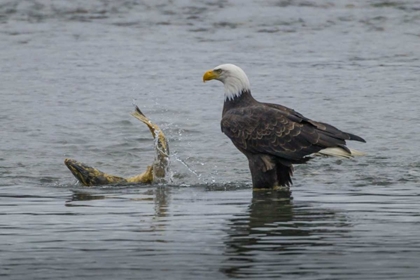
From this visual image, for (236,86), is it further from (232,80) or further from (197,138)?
(197,138)

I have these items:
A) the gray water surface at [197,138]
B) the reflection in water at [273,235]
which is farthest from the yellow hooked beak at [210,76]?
the reflection in water at [273,235]

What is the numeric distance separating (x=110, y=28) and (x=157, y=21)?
0.89 m

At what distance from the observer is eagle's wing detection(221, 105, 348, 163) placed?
9.85 meters

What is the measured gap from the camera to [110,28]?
20484 millimetres

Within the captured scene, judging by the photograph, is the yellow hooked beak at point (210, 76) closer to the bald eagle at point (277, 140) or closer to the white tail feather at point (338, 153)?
the bald eagle at point (277, 140)

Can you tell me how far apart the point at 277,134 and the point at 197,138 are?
285 centimetres

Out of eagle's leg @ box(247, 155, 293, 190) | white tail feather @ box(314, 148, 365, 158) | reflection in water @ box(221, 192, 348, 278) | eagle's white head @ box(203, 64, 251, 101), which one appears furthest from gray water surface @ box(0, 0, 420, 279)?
eagle's white head @ box(203, 64, 251, 101)

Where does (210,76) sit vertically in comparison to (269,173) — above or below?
above

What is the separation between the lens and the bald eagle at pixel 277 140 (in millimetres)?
9828

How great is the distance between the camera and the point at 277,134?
9977 mm

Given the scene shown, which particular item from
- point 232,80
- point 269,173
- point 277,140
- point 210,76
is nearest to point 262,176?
point 269,173

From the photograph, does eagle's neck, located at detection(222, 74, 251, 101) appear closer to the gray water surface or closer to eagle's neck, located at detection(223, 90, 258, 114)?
eagle's neck, located at detection(223, 90, 258, 114)

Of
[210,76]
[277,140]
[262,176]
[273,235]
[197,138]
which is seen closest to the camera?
[273,235]

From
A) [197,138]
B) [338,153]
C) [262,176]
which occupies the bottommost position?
[197,138]
